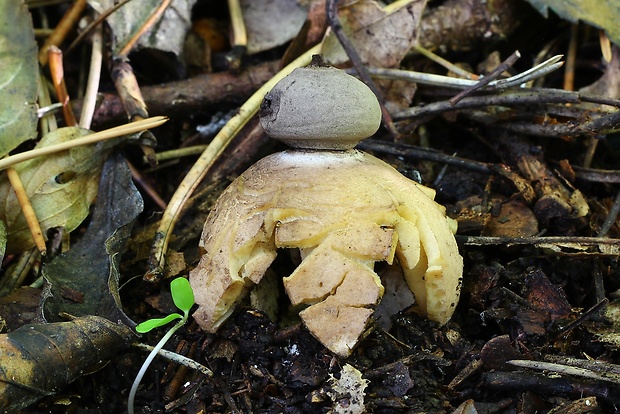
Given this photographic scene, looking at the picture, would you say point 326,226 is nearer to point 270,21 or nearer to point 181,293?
point 181,293

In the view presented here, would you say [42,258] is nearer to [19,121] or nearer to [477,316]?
[19,121]

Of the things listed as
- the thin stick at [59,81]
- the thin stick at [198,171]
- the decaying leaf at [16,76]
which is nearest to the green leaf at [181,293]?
the thin stick at [198,171]

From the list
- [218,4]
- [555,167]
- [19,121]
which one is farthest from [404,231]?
[218,4]

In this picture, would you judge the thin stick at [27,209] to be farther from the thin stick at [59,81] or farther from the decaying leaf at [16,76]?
the thin stick at [59,81]

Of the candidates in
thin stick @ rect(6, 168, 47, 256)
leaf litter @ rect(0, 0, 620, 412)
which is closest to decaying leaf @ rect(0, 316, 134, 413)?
leaf litter @ rect(0, 0, 620, 412)

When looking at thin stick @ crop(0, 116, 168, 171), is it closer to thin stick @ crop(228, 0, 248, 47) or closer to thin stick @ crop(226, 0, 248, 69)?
thin stick @ crop(226, 0, 248, 69)

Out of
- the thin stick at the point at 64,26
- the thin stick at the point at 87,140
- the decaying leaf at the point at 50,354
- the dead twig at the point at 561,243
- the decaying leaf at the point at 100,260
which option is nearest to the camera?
the decaying leaf at the point at 50,354
